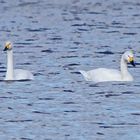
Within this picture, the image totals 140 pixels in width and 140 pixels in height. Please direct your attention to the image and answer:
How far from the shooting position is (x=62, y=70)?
25609 millimetres

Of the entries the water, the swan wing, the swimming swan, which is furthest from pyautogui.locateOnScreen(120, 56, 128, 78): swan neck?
the swan wing

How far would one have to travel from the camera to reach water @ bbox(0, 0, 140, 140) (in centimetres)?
1845

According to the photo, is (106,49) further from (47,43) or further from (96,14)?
(96,14)

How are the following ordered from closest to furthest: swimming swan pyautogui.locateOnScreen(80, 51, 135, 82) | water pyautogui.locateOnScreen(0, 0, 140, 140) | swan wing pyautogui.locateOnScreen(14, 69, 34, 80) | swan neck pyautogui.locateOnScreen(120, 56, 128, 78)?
water pyautogui.locateOnScreen(0, 0, 140, 140) < swan wing pyautogui.locateOnScreen(14, 69, 34, 80) < swimming swan pyautogui.locateOnScreen(80, 51, 135, 82) < swan neck pyautogui.locateOnScreen(120, 56, 128, 78)

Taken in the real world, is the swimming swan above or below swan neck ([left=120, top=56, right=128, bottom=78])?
below

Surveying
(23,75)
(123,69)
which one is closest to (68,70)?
(123,69)

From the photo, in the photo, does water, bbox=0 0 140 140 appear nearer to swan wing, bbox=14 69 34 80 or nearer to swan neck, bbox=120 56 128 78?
swan wing, bbox=14 69 34 80

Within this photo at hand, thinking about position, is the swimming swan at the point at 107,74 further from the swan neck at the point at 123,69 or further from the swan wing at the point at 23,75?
the swan wing at the point at 23,75

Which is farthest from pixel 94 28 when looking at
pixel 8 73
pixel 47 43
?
pixel 8 73

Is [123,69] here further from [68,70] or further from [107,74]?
[68,70]

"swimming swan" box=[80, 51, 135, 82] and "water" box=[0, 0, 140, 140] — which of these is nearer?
"water" box=[0, 0, 140, 140]

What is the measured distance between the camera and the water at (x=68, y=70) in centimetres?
1845

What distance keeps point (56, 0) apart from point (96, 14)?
22.2 feet

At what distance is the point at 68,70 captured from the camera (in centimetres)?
2559
